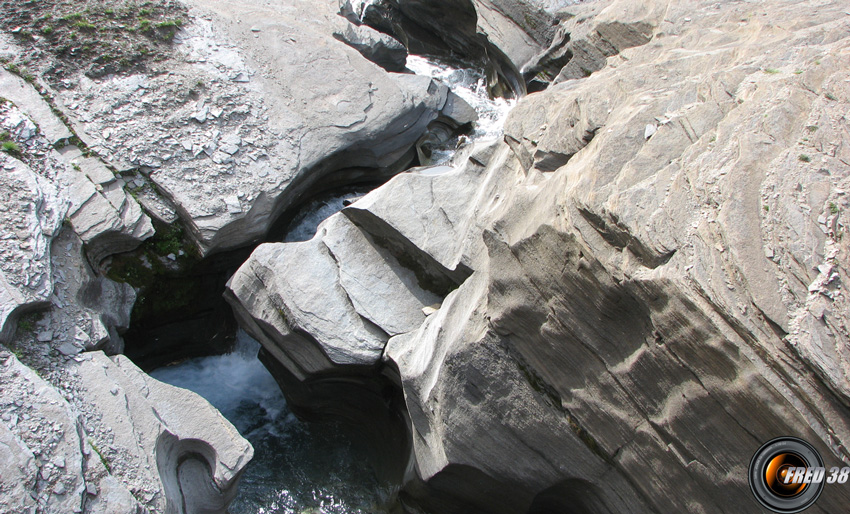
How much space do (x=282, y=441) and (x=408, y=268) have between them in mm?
3287

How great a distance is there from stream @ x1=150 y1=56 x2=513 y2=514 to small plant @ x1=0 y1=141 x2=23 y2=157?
3.81 m

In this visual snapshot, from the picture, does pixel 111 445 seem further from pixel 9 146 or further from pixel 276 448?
pixel 9 146

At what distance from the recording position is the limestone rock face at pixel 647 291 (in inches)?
175

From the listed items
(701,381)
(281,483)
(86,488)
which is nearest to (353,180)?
(281,483)

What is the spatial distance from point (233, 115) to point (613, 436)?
782 cm

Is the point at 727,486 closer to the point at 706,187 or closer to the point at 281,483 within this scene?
the point at 706,187

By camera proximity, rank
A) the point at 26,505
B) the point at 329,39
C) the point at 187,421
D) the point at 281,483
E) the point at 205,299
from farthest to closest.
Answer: the point at 329,39 < the point at 205,299 < the point at 281,483 < the point at 187,421 < the point at 26,505

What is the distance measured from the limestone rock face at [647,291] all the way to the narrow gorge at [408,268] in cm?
3

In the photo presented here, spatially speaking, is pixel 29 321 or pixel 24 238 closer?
pixel 29 321

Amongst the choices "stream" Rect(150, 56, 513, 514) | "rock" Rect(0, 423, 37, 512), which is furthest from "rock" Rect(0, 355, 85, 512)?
"stream" Rect(150, 56, 513, 514)

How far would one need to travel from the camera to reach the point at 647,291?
489 centimetres

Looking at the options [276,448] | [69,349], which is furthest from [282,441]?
[69,349]

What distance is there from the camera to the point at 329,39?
1197cm

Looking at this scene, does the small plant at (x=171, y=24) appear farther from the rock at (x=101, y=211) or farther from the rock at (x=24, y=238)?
the rock at (x=24, y=238)
